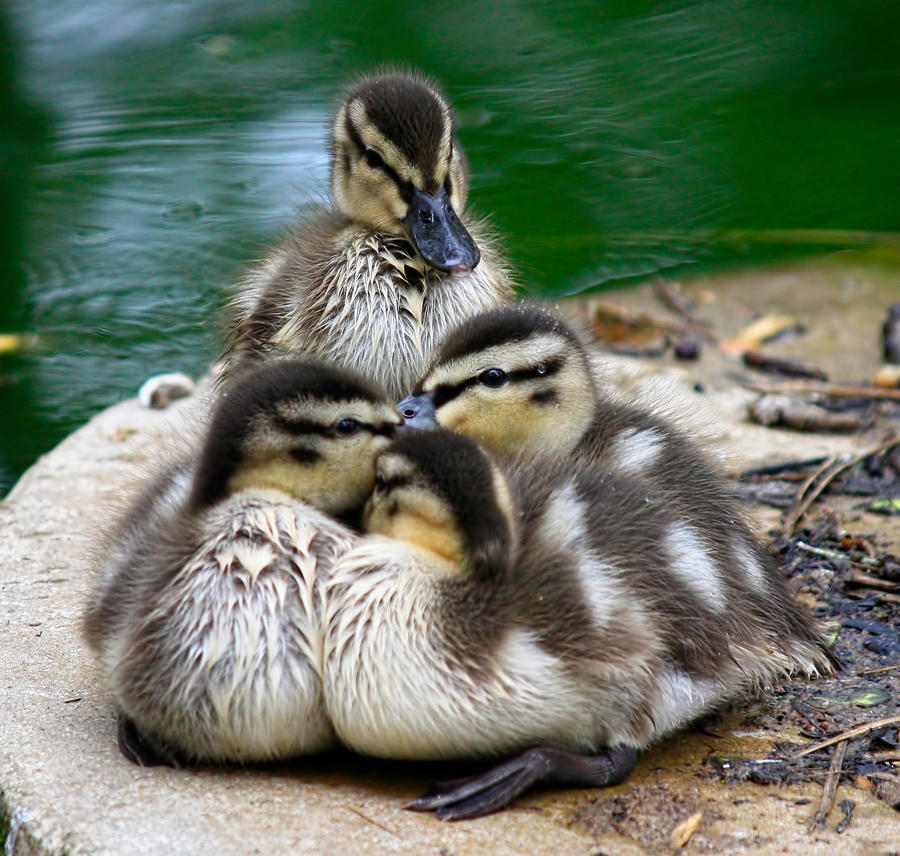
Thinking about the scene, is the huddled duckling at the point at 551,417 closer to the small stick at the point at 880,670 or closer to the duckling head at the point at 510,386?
the duckling head at the point at 510,386

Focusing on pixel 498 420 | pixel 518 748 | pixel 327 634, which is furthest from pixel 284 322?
pixel 518 748

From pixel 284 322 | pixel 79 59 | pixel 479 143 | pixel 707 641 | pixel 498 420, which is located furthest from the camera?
pixel 79 59

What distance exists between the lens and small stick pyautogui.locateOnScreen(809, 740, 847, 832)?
7.33ft

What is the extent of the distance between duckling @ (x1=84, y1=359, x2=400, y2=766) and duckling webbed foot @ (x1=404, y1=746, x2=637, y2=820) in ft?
0.78

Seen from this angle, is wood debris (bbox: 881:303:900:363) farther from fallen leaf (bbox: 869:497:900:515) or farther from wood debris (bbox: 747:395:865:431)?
fallen leaf (bbox: 869:497:900:515)

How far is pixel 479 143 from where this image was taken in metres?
6.07

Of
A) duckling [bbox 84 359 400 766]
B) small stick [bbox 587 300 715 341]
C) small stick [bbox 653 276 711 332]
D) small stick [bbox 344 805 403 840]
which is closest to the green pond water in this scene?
small stick [bbox 653 276 711 332]

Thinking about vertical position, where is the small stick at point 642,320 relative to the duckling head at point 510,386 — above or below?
below

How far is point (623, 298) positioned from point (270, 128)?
71.4 inches

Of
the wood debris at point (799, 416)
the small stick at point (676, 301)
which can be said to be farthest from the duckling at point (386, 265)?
the small stick at point (676, 301)

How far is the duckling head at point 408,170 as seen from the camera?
301 cm

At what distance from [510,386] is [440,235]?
44 centimetres

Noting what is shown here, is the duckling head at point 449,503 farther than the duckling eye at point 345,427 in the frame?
No

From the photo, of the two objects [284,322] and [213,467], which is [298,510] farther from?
[284,322]
